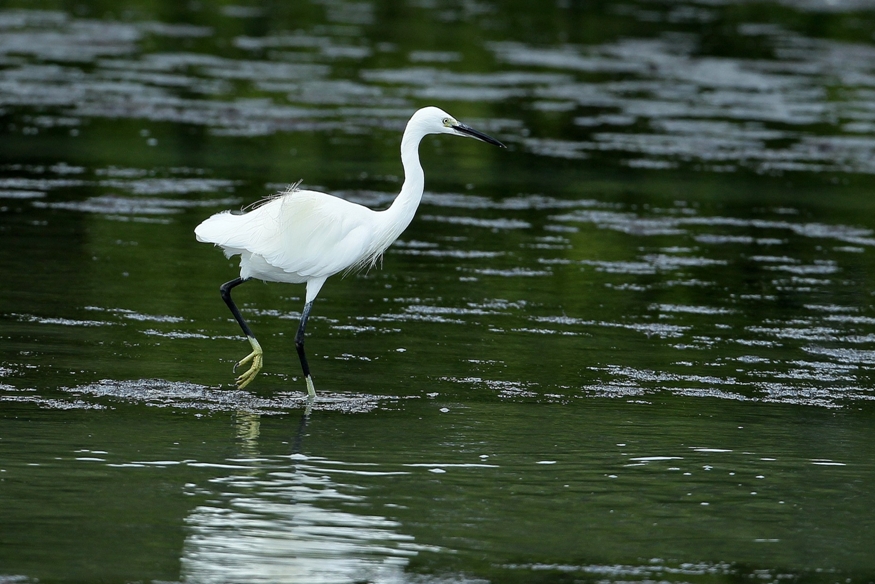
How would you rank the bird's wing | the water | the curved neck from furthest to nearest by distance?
the curved neck
the bird's wing
the water

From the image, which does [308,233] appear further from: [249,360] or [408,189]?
[249,360]

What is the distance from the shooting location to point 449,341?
10.7m

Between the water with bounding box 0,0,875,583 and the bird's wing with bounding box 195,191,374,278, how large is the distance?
2.76 ft

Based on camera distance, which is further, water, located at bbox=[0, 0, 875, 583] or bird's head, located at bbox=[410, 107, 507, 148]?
bird's head, located at bbox=[410, 107, 507, 148]

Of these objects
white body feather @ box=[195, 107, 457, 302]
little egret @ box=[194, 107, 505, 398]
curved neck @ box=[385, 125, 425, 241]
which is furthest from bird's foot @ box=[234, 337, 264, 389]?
curved neck @ box=[385, 125, 425, 241]

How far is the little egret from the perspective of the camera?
954 cm

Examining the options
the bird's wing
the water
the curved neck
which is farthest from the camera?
the curved neck

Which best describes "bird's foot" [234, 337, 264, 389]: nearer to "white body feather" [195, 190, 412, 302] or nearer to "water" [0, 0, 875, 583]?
"water" [0, 0, 875, 583]

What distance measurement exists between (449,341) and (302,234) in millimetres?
1750

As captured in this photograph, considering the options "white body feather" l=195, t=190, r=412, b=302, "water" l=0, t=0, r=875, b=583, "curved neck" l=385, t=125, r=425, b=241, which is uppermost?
"curved neck" l=385, t=125, r=425, b=241

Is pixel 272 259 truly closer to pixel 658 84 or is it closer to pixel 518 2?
pixel 658 84

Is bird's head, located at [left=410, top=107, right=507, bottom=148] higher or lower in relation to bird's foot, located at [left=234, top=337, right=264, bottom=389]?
higher

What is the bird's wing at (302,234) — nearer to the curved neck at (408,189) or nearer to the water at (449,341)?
the curved neck at (408,189)

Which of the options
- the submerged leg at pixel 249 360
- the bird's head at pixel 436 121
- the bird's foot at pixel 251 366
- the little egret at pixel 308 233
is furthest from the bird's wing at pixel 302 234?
the bird's head at pixel 436 121
